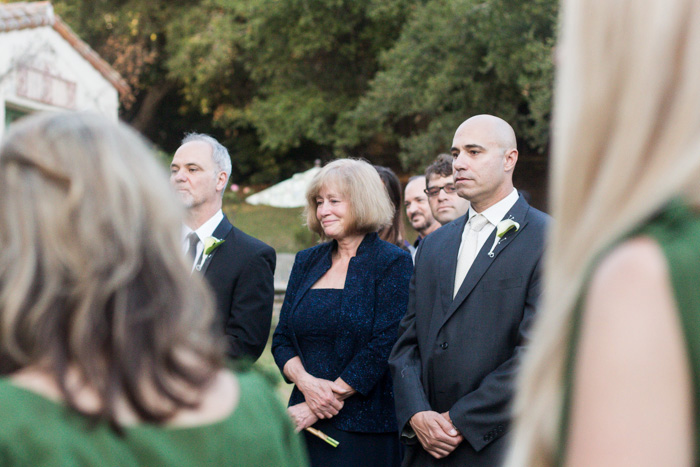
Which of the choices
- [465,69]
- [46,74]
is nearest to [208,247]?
[46,74]

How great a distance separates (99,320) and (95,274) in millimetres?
78

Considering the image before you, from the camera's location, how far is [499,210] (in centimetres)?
368

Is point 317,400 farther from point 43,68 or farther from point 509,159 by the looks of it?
point 43,68

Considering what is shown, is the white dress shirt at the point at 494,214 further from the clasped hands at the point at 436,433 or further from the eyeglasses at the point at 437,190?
the eyeglasses at the point at 437,190

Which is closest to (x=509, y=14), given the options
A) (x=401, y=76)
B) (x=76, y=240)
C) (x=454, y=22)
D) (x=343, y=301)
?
(x=454, y=22)

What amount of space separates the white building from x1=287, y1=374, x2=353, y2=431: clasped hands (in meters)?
9.01

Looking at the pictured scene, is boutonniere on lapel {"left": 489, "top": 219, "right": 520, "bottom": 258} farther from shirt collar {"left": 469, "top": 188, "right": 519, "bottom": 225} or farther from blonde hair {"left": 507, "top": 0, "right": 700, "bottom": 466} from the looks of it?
blonde hair {"left": 507, "top": 0, "right": 700, "bottom": 466}

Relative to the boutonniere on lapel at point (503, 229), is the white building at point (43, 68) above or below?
below

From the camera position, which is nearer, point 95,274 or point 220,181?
point 95,274

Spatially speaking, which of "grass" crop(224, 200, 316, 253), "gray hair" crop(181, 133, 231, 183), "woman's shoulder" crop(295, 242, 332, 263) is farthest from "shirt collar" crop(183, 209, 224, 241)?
"grass" crop(224, 200, 316, 253)

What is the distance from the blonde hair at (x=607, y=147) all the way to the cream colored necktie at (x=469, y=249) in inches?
99.3

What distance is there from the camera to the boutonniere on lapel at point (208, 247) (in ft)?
13.0

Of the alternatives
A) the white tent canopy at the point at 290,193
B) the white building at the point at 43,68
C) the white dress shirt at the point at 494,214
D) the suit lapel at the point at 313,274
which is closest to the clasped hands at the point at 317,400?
the suit lapel at the point at 313,274

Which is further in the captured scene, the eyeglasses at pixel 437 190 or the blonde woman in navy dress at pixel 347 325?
the eyeglasses at pixel 437 190
